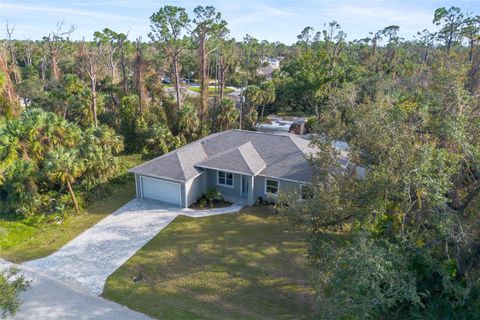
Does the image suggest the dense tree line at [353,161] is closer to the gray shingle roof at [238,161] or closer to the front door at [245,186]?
the gray shingle roof at [238,161]

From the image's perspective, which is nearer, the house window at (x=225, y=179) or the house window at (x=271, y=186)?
the house window at (x=271, y=186)

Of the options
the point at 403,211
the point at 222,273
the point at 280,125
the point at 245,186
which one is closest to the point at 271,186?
the point at 245,186

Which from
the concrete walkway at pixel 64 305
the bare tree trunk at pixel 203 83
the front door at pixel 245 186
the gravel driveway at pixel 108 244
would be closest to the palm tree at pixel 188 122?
the bare tree trunk at pixel 203 83

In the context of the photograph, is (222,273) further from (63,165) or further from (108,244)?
(63,165)

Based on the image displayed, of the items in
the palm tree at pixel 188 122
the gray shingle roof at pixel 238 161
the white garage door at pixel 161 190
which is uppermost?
the palm tree at pixel 188 122

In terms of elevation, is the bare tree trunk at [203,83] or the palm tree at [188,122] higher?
the bare tree trunk at [203,83]

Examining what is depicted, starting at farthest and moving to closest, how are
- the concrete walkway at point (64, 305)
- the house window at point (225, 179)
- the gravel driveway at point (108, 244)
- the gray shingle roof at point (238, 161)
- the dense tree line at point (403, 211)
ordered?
the house window at point (225, 179)
the gray shingle roof at point (238, 161)
the gravel driveway at point (108, 244)
the concrete walkway at point (64, 305)
the dense tree line at point (403, 211)

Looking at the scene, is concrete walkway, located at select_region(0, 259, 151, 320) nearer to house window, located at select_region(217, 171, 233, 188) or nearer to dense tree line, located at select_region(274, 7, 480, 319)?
dense tree line, located at select_region(274, 7, 480, 319)
